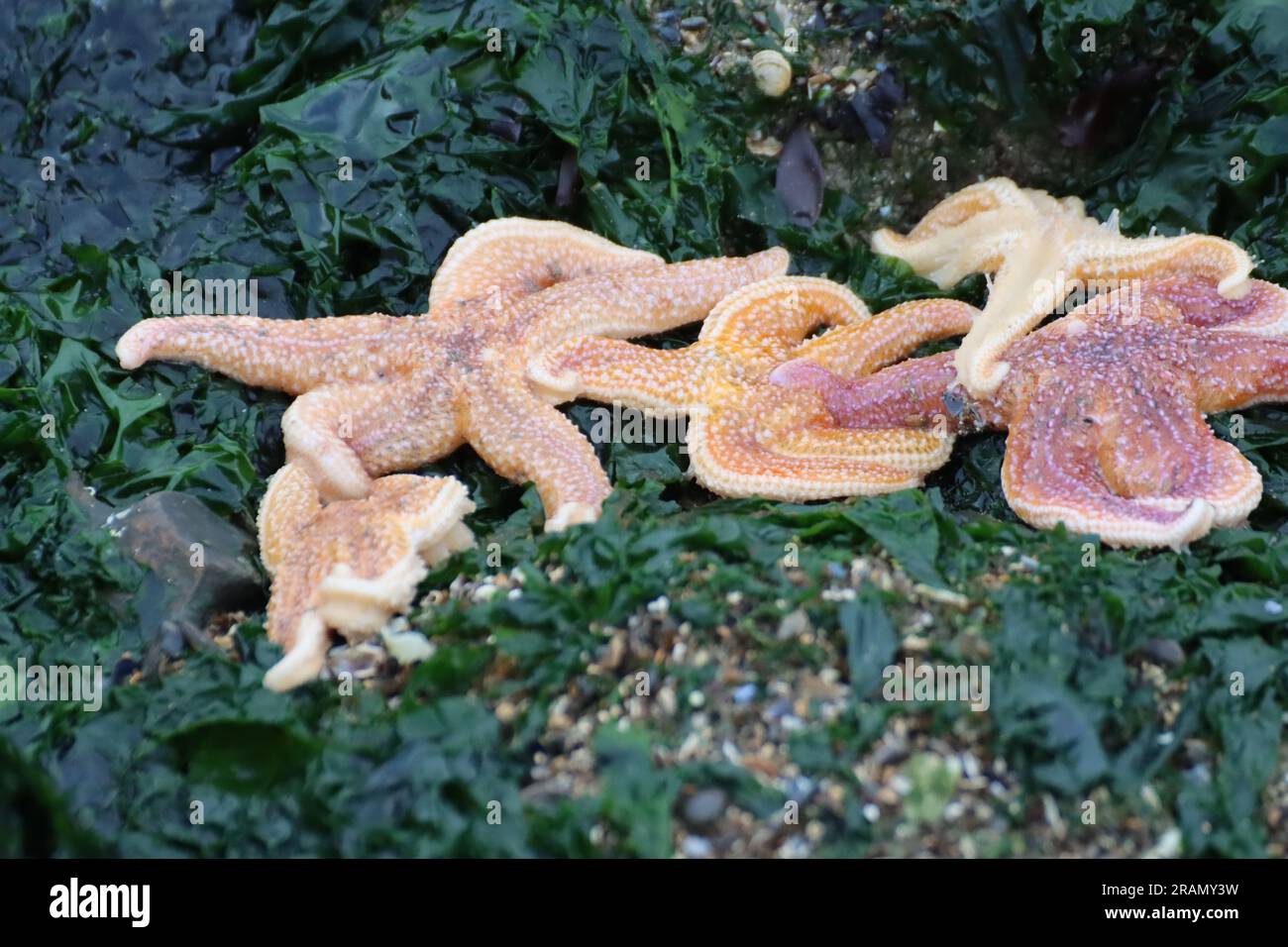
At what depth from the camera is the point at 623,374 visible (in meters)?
5.64

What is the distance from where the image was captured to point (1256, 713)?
13.8ft

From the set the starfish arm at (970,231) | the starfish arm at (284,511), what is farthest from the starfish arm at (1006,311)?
the starfish arm at (284,511)

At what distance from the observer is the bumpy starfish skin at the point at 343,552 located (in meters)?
Answer: 4.55

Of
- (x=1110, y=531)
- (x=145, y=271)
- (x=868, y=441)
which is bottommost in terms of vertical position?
(x=1110, y=531)

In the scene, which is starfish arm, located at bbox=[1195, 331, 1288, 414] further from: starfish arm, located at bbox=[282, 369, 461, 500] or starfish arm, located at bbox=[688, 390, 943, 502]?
starfish arm, located at bbox=[282, 369, 461, 500]

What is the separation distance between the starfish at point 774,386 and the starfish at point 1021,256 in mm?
393

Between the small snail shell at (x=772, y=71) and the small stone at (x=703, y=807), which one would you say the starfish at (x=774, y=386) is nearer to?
the small snail shell at (x=772, y=71)

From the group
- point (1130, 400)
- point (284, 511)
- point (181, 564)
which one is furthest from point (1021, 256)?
point (181, 564)

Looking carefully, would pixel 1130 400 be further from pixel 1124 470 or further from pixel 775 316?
pixel 775 316

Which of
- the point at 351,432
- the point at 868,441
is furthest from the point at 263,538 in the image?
the point at 868,441

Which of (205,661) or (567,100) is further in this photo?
(567,100)

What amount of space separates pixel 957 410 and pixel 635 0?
283 centimetres

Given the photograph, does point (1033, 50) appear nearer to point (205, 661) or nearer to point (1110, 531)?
point (1110, 531)

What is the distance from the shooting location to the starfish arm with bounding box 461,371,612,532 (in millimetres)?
5219
